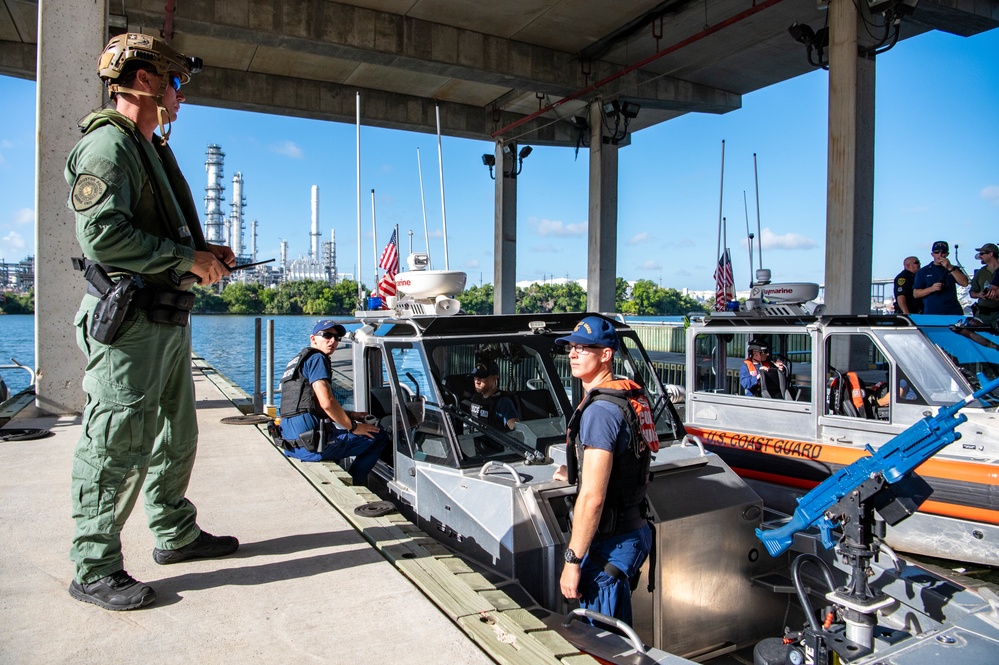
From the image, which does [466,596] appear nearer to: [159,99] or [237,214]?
[159,99]

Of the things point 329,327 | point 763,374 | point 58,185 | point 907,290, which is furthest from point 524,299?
point 329,327

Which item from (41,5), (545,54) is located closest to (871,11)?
(545,54)

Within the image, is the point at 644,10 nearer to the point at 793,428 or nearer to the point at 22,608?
the point at 793,428

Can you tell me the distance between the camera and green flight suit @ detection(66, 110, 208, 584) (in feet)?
8.74

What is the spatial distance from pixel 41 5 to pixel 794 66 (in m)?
17.0

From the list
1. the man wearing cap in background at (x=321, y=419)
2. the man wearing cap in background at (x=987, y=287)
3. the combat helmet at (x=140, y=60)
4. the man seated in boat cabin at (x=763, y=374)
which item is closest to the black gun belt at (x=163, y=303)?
the combat helmet at (x=140, y=60)

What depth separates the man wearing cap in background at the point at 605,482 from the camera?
3.09 metres

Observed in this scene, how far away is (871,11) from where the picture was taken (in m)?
12.2

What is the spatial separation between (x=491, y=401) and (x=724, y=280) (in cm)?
1136

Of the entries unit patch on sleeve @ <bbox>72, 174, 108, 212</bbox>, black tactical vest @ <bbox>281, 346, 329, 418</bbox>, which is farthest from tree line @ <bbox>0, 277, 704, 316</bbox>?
unit patch on sleeve @ <bbox>72, 174, 108, 212</bbox>

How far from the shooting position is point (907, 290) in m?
9.84

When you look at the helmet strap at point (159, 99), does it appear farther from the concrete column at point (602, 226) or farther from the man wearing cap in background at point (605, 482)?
the concrete column at point (602, 226)

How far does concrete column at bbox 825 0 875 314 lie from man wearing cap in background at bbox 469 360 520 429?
31.9 ft

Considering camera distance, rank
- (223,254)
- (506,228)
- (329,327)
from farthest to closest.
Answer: (506,228) → (329,327) → (223,254)
